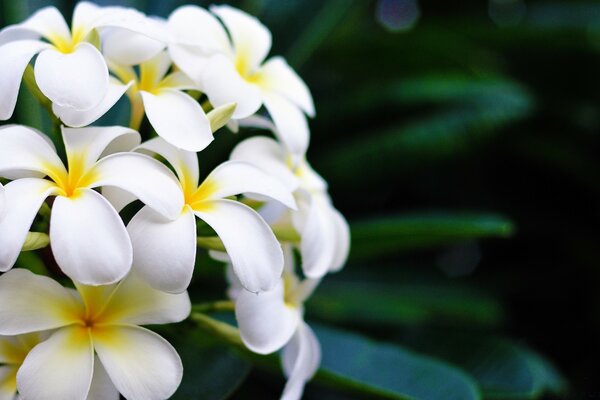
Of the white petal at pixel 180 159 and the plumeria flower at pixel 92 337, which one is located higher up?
the white petal at pixel 180 159

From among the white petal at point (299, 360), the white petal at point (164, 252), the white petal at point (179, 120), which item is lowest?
the white petal at point (299, 360)

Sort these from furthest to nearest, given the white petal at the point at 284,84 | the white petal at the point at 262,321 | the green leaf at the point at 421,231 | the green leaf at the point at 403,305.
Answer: the green leaf at the point at 403,305 < the green leaf at the point at 421,231 < the white petal at the point at 284,84 < the white petal at the point at 262,321

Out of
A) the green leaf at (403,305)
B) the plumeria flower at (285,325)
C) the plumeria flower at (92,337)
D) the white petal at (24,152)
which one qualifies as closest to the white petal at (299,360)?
the plumeria flower at (285,325)

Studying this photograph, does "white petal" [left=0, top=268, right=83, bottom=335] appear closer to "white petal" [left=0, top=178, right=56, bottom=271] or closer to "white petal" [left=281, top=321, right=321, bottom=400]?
"white petal" [left=0, top=178, right=56, bottom=271]

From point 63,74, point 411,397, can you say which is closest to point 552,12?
point 411,397

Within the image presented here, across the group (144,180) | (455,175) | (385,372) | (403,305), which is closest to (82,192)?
(144,180)

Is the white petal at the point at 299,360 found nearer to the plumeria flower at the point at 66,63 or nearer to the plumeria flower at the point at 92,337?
the plumeria flower at the point at 92,337

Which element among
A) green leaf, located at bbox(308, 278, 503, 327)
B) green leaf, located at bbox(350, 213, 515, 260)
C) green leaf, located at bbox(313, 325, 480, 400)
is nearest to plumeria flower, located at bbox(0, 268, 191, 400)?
green leaf, located at bbox(313, 325, 480, 400)

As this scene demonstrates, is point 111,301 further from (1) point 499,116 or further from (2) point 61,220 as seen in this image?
(1) point 499,116
